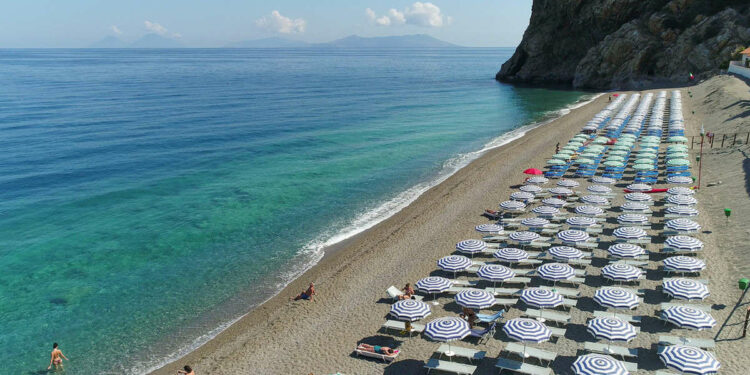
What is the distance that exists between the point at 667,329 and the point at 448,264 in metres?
7.77

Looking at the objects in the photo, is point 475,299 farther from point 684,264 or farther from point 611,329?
point 684,264

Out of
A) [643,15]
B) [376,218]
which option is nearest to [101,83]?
[376,218]

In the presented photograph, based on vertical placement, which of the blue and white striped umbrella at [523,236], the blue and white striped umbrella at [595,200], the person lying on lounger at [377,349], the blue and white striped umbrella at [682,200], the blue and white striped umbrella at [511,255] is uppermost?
the blue and white striped umbrella at [682,200]

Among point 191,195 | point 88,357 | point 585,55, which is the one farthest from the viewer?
point 585,55

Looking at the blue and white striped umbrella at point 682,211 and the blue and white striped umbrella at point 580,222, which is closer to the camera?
the blue and white striped umbrella at point 682,211

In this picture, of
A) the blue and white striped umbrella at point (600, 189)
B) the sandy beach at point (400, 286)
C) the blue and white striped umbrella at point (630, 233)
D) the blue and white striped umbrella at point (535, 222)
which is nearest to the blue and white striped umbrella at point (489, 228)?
the sandy beach at point (400, 286)

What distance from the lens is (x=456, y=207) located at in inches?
1147

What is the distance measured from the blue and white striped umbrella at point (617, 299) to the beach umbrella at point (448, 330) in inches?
186

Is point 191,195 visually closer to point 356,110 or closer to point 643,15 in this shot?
point 356,110

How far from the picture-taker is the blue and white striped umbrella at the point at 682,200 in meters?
24.3

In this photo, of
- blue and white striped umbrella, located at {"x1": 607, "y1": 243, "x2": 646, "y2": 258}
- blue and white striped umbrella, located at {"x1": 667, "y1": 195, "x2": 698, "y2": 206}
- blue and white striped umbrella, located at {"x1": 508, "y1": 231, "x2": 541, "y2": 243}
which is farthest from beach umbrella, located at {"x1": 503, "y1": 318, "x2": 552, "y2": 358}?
blue and white striped umbrella, located at {"x1": 667, "y1": 195, "x2": 698, "y2": 206}

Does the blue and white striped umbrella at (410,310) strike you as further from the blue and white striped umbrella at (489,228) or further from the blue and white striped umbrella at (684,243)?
the blue and white striped umbrella at (684,243)

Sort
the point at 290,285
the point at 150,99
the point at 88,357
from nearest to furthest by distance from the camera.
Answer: the point at 88,357
the point at 290,285
the point at 150,99

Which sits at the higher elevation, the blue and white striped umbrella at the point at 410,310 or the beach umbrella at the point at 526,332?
the beach umbrella at the point at 526,332
